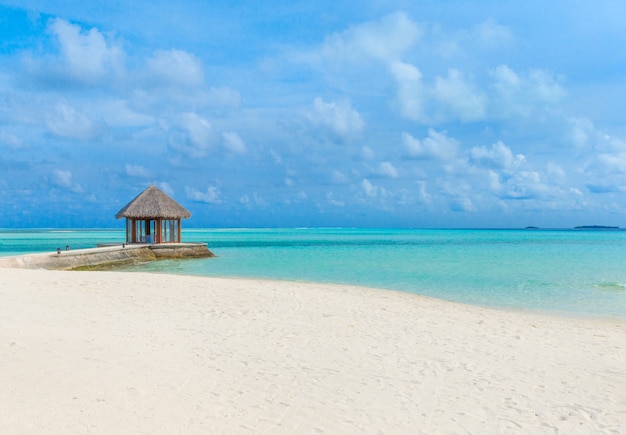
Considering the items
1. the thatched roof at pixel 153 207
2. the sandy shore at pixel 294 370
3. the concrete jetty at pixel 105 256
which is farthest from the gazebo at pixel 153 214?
the sandy shore at pixel 294 370

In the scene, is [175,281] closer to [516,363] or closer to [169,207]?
[516,363]

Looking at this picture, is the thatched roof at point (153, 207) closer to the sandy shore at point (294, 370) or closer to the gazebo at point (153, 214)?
the gazebo at point (153, 214)

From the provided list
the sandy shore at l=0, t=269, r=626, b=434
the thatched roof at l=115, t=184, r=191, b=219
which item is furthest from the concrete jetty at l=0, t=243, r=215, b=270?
the sandy shore at l=0, t=269, r=626, b=434

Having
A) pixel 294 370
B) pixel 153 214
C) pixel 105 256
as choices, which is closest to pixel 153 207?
pixel 153 214

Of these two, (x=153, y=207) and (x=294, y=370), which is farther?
(x=153, y=207)

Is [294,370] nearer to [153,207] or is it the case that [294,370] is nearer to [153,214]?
[153,214]

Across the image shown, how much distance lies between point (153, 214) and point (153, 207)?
0.44 meters

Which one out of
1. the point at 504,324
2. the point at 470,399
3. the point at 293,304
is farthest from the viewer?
the point at 293,304

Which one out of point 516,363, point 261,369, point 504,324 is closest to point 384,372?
point 261,369

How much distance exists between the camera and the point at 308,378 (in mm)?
4469

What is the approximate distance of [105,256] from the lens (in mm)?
20078

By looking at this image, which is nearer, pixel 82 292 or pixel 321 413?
pixel 321 413

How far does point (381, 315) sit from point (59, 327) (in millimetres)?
4618

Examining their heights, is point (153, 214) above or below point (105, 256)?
above
